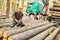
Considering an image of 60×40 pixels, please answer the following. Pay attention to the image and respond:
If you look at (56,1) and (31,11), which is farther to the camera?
(31,11)

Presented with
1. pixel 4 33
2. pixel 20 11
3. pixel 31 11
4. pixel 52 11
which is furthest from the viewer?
pixel 31 11

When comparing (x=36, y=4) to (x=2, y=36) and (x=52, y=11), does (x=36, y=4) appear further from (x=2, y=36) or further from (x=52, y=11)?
(x=2, y=36)

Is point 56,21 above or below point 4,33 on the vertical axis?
below

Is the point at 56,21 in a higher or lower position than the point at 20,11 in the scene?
lower

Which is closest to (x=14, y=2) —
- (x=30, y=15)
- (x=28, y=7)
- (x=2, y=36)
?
(x=28, y=7)

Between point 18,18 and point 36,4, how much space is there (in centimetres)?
934

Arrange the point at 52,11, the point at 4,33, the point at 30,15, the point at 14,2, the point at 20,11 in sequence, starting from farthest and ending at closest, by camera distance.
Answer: the point at 14,2
the point at 30,15
the point at 52,11
the point at 20,11
the point at 4,33

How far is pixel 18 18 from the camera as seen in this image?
961 centimetres

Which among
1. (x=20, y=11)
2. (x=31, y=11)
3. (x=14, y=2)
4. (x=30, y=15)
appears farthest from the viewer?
(x=14, y=2)

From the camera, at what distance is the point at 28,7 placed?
1942cm

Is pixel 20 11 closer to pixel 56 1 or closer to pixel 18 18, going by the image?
pixel 18 18

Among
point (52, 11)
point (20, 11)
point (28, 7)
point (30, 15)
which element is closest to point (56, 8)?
point (52, 11)

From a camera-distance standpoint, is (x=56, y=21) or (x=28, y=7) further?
(x=28, y=7)

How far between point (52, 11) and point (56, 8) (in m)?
0.51
